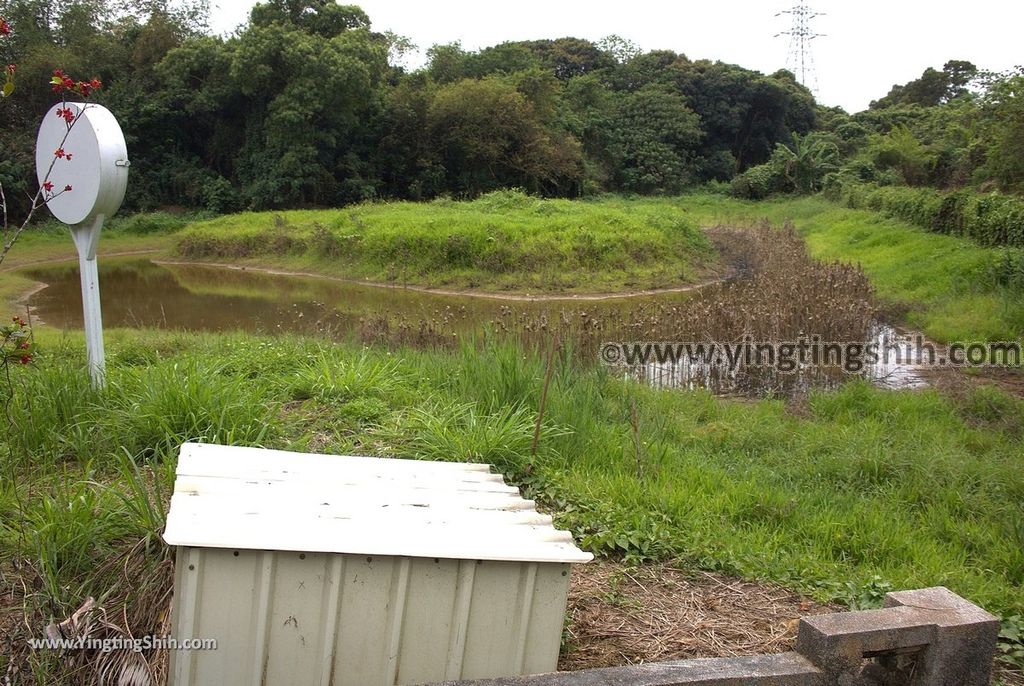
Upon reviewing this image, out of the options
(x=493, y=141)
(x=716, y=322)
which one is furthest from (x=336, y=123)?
(x=716, y=322)

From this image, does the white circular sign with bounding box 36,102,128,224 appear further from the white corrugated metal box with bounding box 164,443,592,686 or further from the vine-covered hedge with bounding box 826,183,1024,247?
the vine-covered hedge with bounding box 826,183,1024,247

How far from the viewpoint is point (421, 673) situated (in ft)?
7.23

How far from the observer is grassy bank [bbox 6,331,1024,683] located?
2.88 meters

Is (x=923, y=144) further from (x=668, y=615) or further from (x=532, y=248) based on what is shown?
(x=668, y=615)

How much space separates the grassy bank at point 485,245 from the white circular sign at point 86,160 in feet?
41.1

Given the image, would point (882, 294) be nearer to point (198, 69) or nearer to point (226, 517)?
point (226, 517)

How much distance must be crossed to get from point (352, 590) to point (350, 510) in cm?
34

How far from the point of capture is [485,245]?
58.7 feet

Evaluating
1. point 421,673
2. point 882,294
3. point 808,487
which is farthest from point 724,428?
point 882,294

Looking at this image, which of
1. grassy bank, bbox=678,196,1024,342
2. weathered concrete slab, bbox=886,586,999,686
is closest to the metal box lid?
weathered concrete slab, bbox=886,586,999,686

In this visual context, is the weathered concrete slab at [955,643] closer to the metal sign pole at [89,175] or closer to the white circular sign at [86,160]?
the metal sign pole at [89,175]

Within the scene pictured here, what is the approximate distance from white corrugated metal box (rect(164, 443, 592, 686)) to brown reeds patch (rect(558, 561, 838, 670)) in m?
0.50

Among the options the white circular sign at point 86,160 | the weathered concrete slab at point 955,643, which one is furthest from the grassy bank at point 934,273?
the white circular sign at point 86,160

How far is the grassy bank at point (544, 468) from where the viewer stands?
288 cm
